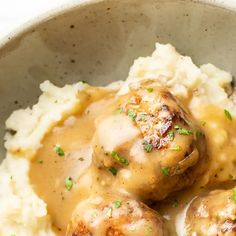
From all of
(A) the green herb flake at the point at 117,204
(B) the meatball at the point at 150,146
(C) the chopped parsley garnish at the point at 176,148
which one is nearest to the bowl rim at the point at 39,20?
(B) the meatball at the point at 150,146

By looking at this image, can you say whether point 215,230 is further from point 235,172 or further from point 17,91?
point 17,91

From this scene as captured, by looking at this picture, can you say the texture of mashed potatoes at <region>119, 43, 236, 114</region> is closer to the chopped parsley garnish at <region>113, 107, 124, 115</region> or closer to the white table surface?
the chopped parsley garnish at <region>113, 107, 124, 115</region>

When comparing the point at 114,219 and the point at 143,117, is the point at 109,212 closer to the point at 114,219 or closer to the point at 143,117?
the point at 114,219

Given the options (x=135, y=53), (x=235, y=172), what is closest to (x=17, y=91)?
(x=135, y=53)

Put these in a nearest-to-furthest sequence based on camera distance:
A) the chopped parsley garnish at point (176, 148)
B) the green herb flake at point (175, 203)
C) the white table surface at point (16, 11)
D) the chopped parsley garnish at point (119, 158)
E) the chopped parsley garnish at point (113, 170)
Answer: the chopped parsley garnish at point (176, 148) → the chopped parsley garnish at point (119, 158) → the chopped parsley garnish at point (113, 170) → the green herb flake at point (175, 203) → the white table surface at point (16, 11)

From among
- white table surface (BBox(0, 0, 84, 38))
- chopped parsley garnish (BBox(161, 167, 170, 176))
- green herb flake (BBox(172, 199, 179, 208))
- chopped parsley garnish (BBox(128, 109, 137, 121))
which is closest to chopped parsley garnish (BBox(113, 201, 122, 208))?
chopped parsley garnish (BBox(161, 167, 170, 176))

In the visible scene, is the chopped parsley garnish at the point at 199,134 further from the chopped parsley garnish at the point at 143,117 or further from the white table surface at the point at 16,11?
the white table surface at the point at 16,11
